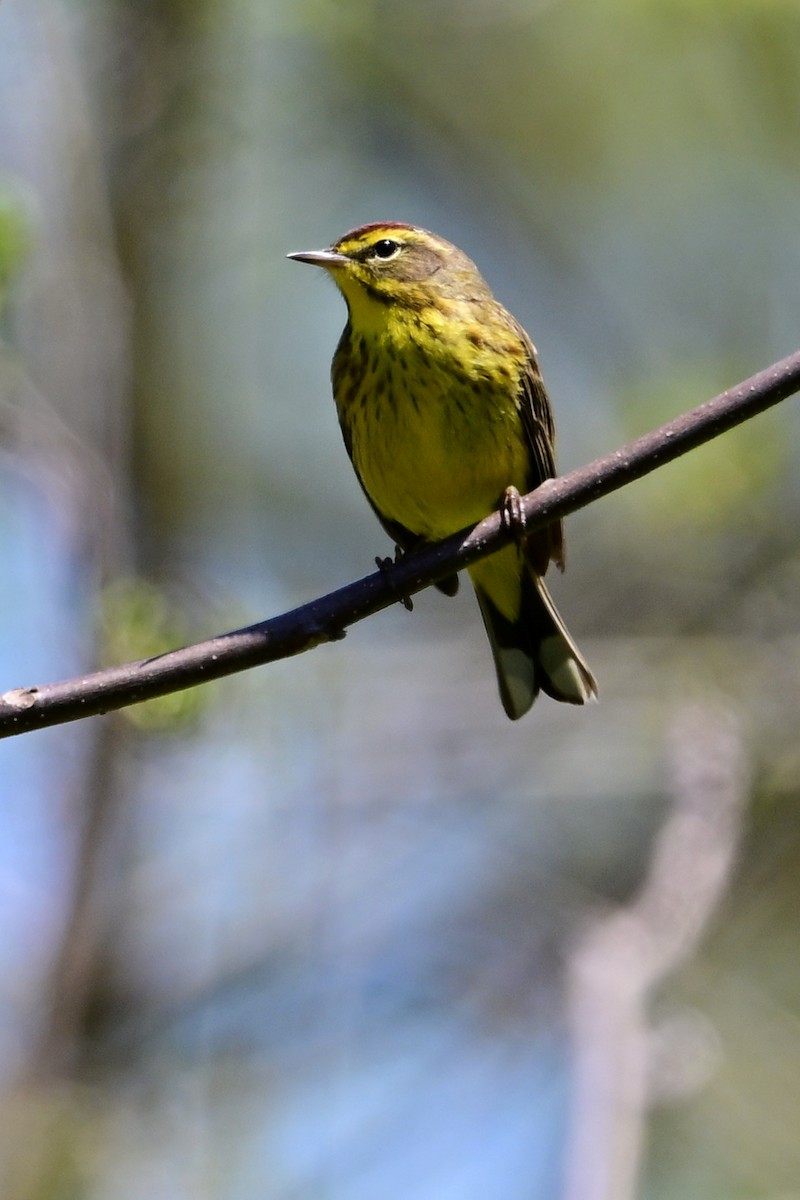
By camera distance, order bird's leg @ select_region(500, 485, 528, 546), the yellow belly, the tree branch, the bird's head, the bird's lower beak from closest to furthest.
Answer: the tree branch → bird's leg @ select_region(500, 485, 528, 546) → the yellow belly → the bird's head → the bird's lower beak

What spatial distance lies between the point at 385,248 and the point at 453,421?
1.01 metres

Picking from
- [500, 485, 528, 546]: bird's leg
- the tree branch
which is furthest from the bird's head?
the tree branch

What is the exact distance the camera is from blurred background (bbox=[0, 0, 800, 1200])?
6.74m

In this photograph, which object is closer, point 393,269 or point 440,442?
point 440,442

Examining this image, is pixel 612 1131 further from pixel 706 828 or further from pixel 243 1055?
pixel 243 1055

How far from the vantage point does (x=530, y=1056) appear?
8.29 m

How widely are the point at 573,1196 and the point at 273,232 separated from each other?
7.03 m

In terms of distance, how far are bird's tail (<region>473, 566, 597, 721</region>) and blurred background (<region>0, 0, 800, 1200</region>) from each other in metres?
0.55

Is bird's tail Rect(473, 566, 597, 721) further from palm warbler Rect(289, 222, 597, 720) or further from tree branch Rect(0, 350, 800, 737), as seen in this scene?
tree branch Rect(0, 350, 800, 737)

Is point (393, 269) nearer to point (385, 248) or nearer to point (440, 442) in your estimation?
point (385, 248)

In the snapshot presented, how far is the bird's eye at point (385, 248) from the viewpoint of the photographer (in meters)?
5.80

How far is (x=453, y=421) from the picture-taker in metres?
5.18

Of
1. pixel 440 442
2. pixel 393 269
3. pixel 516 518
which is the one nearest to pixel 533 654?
pixel 440 442

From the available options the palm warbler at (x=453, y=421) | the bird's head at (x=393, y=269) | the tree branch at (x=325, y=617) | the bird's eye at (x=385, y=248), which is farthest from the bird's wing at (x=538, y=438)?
the tree branch at (x=325, y=617)
